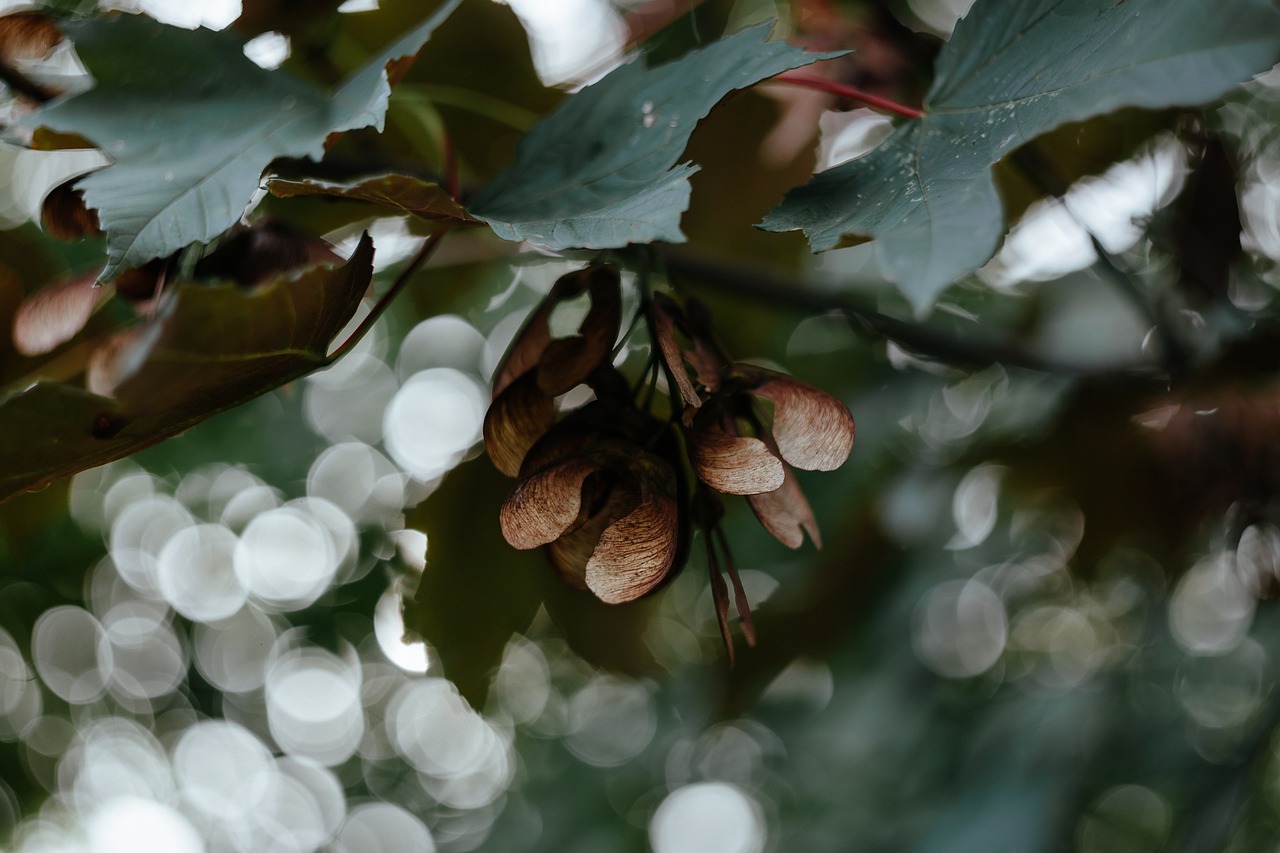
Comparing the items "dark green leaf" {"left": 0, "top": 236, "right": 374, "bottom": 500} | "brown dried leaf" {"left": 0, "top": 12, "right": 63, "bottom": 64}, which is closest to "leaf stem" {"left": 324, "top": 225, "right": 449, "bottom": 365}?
"dark green leaf" {"left": 0, "top": 236, "right": 374, "bottom": 500}

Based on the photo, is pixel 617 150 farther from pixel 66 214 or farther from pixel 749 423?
pixel 66 214

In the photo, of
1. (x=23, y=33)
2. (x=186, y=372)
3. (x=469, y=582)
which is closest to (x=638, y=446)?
(x=186, y=372)

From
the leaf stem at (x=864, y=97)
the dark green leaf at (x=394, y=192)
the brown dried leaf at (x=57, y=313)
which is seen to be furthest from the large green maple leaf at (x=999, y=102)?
the brown dried leaf at (x=57, y=313)

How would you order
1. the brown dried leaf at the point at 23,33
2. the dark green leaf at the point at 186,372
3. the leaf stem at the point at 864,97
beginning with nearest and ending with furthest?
the dark green leaf at the point at 186,372 < the leaf stem at the point at 864,97 < the brown dried leaf at the point at 23,33

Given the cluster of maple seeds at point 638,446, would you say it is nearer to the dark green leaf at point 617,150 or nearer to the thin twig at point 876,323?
the dark green leaf at point 617,150

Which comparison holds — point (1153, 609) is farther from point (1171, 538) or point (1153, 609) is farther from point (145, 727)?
point (145, 727)

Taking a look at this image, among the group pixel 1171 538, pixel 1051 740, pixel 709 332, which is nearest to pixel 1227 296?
pixel 1171 538
